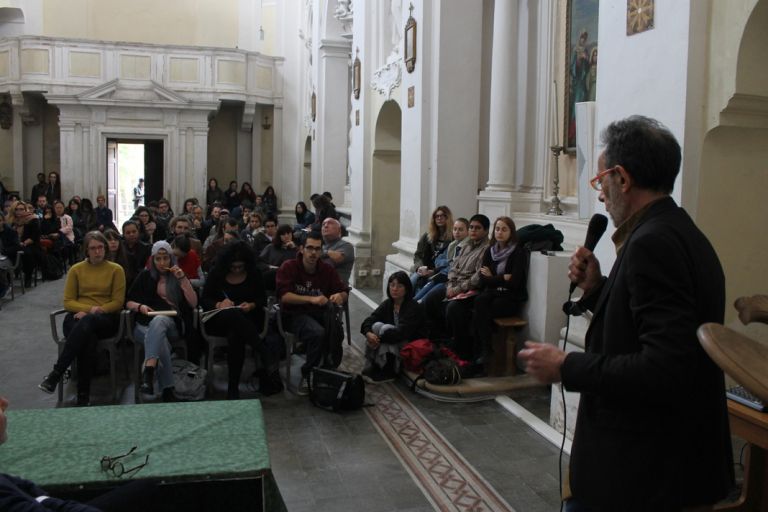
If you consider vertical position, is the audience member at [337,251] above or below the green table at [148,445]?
above

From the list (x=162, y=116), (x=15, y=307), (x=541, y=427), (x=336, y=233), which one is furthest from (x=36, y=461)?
(x=162, y=116)

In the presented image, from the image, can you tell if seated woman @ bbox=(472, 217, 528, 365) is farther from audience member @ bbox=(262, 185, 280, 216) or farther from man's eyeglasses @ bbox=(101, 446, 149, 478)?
audience member @ bbox=(262, 185, 280, 216)

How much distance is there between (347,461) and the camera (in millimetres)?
4656

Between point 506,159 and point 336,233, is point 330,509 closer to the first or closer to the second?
point 336,233

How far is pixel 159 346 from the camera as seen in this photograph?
577 cm

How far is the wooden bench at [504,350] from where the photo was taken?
21.2ft

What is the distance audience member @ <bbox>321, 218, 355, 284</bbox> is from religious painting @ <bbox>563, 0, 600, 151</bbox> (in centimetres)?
261

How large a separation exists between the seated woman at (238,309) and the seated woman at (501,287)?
5.86ft

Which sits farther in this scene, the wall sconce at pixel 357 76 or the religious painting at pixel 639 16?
the wall sconce at pixel 357 76

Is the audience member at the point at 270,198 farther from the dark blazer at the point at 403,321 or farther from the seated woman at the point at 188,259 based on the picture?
the dark blazer at the point at 403,321

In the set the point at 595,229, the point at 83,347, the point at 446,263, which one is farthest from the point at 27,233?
the point at 595,229

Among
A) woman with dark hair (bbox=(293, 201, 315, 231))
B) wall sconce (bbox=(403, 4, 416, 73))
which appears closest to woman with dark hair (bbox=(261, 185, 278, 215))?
woman with dark hair (bbox=(293, 201, 315, 231))

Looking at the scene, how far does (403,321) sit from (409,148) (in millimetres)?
4022

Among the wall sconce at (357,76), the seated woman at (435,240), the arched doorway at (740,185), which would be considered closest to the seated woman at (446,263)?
the seated woman at (435,240)
